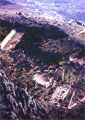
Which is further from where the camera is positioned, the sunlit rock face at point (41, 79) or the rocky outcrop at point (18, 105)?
the sunlit rock face at point (41, 79)

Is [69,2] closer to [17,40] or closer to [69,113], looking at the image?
[17,40]

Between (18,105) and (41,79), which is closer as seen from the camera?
(18,105)

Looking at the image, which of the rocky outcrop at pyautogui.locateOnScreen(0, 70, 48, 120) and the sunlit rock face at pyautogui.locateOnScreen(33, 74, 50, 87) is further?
the sunlit rock face at pyautogui.locateOnScreen(33, 74, 50, 87)

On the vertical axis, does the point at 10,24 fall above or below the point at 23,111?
above

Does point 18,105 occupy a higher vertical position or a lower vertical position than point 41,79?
lower

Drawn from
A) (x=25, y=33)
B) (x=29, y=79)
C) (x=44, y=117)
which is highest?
(x=25, y=33)

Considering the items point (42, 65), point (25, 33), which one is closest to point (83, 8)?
point (25, 33)

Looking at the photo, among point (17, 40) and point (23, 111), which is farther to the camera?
point (17, 40)

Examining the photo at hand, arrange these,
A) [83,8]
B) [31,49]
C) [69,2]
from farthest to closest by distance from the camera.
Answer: [69,2] → [83,8] → [31,49]
